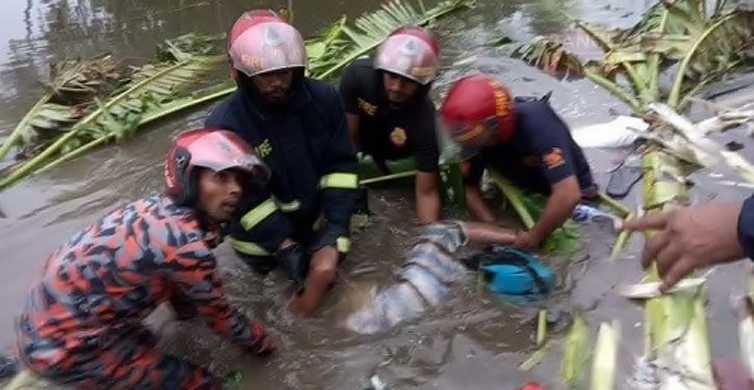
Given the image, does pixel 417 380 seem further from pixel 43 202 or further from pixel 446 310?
pixel 43 202

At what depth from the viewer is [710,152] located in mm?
4859

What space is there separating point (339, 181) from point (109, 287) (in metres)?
1.51

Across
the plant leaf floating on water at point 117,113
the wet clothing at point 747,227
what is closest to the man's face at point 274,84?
the plant leaf floating on water at point 117,113

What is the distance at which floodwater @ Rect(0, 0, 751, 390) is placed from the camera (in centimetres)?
375

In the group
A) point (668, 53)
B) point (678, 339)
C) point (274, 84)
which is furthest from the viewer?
point (668, 53)

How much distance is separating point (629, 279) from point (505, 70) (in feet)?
10.0

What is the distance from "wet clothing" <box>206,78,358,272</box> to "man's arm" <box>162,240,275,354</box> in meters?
0.66

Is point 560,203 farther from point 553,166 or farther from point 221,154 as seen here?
point 221,154

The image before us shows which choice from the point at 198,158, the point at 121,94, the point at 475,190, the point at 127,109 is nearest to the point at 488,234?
the point at 475,190

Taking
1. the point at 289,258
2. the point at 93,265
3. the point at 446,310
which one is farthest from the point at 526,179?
the point at 93,265

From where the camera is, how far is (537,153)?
424 centimetres

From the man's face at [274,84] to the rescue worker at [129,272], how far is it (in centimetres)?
67

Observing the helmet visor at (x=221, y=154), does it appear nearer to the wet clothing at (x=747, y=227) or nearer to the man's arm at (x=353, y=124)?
the man's arm at (x=353, y=124)

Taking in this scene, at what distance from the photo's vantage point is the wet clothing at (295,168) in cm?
425
